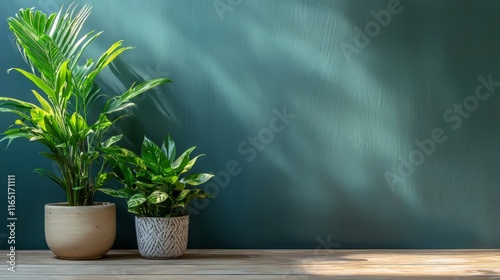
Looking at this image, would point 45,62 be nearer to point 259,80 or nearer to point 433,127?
point 259,80

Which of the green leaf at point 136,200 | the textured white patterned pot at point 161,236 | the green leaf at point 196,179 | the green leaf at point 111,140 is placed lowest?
the textured white patterned pot at point 161,236

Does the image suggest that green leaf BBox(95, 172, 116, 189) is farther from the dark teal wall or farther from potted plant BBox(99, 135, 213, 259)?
the dark teal wall

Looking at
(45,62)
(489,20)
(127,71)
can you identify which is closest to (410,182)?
(489,20)

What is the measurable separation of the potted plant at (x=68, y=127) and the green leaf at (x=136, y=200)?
139 mm

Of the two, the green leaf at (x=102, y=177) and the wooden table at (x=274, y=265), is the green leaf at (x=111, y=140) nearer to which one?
the green leaf at (x=102, y=177)

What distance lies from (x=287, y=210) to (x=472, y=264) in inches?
28.3

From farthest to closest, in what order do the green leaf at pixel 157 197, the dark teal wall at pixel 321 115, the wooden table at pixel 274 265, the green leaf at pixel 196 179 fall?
the dark teal wall at pixel 321 115 → the green leaf at pixel 196 179 → the green leaf at pixel 157 197 → the wooden table at pixel 274 265

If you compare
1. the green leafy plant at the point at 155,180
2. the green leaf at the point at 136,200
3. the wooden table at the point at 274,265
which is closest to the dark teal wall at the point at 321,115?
the wooden table at the point at 274,265

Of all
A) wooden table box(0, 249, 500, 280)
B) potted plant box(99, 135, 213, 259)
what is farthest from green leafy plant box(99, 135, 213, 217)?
wooden table box(0, 249, 500, 280)

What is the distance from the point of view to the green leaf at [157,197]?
2.28 metres

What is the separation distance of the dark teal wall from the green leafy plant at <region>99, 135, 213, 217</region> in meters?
0.25

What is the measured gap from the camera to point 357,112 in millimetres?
2688

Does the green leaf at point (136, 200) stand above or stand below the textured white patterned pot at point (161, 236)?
above

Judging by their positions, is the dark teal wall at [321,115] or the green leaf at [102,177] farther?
the dark teal wall at [321,115]
